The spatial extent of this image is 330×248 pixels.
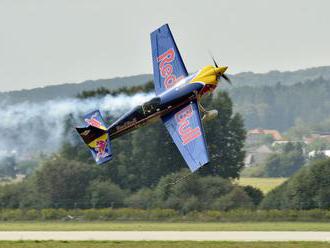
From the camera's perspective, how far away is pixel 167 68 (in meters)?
51.0

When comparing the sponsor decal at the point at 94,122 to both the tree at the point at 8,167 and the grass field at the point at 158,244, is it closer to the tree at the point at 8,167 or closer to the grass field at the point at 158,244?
the grass field at the point at 158,244

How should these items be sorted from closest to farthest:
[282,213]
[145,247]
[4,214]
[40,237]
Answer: [145,247] → [40,237] → [282,213] → [4,214]

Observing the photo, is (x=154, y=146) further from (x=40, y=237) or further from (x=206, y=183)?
(x=40, y=237)

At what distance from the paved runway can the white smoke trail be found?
11191 mm

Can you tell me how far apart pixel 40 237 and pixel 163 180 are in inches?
927

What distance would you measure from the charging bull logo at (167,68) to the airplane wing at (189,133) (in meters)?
2.09

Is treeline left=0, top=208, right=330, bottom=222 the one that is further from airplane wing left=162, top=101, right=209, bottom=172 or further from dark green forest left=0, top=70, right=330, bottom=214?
airplane wing left=162, top=101, right=209, bottom=172

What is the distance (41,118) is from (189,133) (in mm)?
18681

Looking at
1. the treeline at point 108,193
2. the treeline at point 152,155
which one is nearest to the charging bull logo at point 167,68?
the treeline at point 108,193

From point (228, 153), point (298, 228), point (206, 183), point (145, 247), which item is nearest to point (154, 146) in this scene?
point (228, 153)

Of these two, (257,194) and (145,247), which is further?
(257,194)

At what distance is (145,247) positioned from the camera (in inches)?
1566

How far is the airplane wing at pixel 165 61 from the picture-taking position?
50.7 metres

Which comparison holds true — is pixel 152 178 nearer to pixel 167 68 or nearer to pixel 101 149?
pixel 167 68
